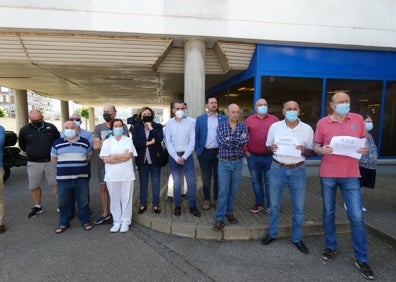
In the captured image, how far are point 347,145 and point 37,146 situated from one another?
16.0 feet

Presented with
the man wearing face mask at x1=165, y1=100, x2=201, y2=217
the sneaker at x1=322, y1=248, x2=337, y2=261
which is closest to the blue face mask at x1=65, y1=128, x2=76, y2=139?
the man wearing face mask at x1=165, y1=100, x2=201, y2=217

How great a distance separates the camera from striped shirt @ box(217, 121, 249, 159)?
4113mm

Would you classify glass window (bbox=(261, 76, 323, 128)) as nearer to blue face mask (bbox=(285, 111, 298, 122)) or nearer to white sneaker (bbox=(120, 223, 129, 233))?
blue face mask (bbox=(285, 111, 298, 122))

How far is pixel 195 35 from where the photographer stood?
699cm

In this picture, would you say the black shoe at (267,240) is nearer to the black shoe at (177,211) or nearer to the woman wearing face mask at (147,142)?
the black shoe at (177,211)

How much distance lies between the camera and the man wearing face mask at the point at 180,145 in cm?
461

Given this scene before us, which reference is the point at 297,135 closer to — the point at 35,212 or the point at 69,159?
the point at 69,159

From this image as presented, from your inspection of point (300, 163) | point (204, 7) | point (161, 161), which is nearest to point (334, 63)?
point (204, 7)

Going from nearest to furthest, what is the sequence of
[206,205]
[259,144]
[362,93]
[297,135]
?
[297,135] → [259,144] → [206,205] → [362,93]

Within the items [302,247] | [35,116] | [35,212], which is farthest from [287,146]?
[35,212]

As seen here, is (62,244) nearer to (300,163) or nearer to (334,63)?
(300,163)

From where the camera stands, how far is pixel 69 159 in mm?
4438

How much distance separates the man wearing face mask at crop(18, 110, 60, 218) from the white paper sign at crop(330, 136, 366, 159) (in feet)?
15.1

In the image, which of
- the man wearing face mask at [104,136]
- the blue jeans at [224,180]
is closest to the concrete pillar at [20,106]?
the man wearing face mask at [104,136]
